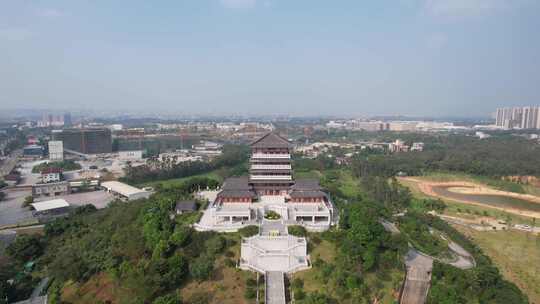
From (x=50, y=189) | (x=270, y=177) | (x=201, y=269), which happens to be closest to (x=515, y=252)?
(x=270, y=177)

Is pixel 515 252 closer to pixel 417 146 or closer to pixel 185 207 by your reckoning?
pixel 185 207

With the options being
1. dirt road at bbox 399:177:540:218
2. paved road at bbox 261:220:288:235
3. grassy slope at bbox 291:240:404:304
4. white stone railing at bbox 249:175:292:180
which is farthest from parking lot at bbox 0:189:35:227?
dirt road at bbox 399:177:540:218

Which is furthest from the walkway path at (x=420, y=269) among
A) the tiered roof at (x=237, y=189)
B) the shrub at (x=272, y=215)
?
the tiered roof at (x=237, y=189)

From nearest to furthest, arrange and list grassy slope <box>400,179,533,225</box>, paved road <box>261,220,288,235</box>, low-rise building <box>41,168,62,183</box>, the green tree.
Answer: paved road <box>261,220,288,235</box> < the green tree < grassy slope <box>400,179,533,225</box> < low-rise building <box>41,168,62,183</box>

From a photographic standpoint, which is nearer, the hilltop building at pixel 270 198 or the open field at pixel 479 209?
the hilltop building at pixel 270 198

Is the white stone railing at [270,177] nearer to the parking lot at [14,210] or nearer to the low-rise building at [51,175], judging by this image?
the parking lot at [14,210]

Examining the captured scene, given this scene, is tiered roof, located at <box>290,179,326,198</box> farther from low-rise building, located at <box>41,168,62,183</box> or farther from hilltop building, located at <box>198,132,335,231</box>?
low-rise building, located at <box>41,168,62,183</box>

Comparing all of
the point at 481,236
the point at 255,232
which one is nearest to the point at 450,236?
the point at 481,236
